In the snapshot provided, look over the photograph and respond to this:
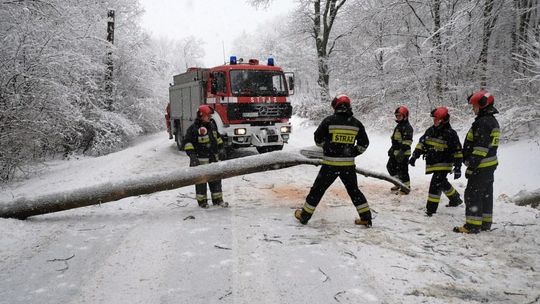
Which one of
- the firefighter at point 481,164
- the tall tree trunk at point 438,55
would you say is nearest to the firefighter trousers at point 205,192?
the firefighter at point 481,164

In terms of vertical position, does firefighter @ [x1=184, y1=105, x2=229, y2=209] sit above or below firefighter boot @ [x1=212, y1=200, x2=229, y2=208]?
above

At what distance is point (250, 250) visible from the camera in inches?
165

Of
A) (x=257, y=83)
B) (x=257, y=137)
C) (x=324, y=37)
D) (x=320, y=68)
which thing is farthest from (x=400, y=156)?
(x=324, y=37)

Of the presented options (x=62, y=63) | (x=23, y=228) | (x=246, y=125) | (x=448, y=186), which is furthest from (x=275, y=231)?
(x=62, y=63)

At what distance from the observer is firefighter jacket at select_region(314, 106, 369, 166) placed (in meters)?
4.92

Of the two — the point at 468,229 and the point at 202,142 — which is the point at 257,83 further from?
the point at 468,229

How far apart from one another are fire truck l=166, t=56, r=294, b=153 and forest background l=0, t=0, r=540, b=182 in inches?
147

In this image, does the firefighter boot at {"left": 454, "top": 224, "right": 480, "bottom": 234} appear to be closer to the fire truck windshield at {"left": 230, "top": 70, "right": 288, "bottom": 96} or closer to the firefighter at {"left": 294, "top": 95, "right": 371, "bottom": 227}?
the firefighter at {"left": 294, "top": 95, "right": 371, "bottom": 227}

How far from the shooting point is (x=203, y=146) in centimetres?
627

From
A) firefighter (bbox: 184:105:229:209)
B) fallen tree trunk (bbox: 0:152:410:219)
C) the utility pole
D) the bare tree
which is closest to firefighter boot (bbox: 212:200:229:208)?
firefighter (bbox: 184:105:229:209)

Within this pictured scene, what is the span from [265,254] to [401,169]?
3989 millimetres

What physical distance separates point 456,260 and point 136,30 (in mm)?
22465

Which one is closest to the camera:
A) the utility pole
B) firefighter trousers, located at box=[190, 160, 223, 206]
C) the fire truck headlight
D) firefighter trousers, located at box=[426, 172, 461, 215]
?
firefighter trousers, located at box=[426, 172, 461, 215]

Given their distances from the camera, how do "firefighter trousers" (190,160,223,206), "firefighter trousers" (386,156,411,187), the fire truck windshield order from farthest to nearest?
the fire truck windshield → "firefighter trousers" (386,156,411,187) → "firefighter trousers" (190,160,223,206)
